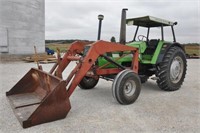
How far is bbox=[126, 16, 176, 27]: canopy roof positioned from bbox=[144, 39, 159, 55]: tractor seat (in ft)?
1.67

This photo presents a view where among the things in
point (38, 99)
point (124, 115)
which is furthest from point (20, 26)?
point (124, 115)

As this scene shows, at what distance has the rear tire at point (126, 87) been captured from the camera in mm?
4086

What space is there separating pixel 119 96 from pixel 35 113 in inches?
67.3

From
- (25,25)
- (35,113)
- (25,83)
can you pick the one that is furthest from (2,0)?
(35,113)

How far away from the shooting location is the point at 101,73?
4.81m

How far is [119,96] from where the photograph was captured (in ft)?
13.5

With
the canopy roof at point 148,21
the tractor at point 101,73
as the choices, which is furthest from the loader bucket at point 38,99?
the canopy roof at point 148,21

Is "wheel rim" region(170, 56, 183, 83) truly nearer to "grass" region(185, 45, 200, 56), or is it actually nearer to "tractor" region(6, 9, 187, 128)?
"tractor" region(6, 9, 187, 128)

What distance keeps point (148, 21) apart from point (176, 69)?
5.14 feet

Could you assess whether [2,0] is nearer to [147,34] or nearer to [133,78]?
[147,34]

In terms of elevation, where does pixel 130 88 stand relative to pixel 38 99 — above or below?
above

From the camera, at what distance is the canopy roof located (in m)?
5.28

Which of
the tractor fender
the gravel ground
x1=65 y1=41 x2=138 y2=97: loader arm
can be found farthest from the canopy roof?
the gravel ground

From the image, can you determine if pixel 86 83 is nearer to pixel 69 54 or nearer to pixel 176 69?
pixel 69 54
